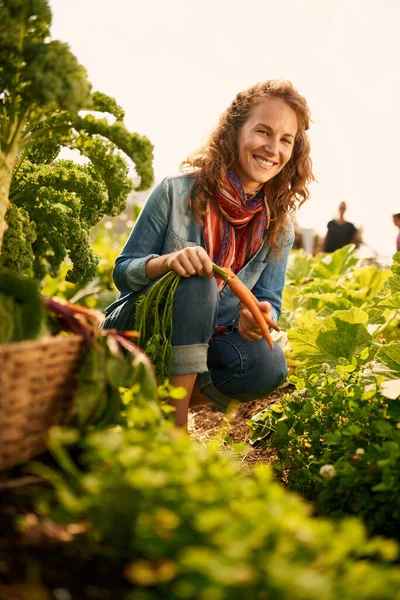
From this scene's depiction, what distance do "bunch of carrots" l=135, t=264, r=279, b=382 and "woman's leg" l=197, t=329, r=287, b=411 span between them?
0.92ft

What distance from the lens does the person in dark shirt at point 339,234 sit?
9.99 meters

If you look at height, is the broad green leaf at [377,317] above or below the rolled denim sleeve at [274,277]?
below

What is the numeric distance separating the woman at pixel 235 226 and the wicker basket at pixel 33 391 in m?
0.91

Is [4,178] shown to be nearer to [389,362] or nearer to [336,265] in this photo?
[389,362]

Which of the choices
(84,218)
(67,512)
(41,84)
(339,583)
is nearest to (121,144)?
(41,84)

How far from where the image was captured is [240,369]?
2.45 m

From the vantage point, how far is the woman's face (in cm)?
251

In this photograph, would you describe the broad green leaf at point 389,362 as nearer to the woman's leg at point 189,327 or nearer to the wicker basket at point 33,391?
the woman's leg at point 189,327

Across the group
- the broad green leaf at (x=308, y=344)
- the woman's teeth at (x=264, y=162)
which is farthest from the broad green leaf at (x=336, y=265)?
the woman's teeth at (x=264, y=162)

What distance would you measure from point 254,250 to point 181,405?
797mm

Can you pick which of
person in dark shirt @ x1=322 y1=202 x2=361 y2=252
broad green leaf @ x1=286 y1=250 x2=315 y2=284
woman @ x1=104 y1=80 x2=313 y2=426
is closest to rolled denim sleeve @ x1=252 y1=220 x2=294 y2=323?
woman @ x1=104 y1=80 x2=313 y2=426

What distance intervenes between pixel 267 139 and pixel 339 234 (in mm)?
7720

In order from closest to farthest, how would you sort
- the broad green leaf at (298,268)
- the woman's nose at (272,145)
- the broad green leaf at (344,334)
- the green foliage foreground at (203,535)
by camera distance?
1. the green foliage foreground at (203,535)
2. the woman's nose at (272,145)
3. the broad green leaf at (344,334)
4. the broad green leaf at (298,268)

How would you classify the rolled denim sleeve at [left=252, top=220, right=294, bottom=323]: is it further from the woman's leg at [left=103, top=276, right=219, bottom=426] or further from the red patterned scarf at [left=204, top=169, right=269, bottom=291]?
the woman's leg at [left=103, top=276, right=219, bottom=426]
